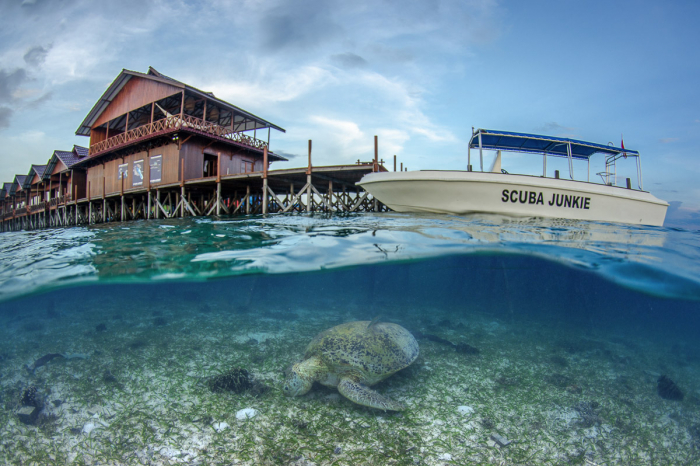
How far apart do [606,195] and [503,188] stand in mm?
4058

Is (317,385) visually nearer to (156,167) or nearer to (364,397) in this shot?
(364,397)

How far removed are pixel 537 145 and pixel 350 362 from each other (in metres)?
11.6

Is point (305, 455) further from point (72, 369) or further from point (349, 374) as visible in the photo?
point (72, 369)

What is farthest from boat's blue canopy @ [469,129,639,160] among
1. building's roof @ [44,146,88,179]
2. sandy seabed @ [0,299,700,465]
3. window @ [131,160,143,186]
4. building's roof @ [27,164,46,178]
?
building's roof @ [27,164,46,178]

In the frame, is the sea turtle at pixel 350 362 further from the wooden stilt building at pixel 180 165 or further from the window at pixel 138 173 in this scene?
the window at pixel 138 173

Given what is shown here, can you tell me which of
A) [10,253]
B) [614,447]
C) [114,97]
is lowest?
[614,447]

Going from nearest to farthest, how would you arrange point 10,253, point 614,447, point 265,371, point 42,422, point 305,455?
point 305,455 → point 614,447 → point 42,422 → point 265,371 → point 10,253

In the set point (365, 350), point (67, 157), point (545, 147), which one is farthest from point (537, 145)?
point (67, 157)

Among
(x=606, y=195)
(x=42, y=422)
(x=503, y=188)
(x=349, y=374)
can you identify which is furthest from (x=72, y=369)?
(x=606, y=195)

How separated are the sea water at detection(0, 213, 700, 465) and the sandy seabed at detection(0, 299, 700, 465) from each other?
0.03 m

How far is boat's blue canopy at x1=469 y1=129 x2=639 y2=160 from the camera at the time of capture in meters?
11.1

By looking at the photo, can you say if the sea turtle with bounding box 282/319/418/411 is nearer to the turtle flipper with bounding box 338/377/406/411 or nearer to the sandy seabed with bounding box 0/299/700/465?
the turtle flipper with bounding box 338/377/406/411

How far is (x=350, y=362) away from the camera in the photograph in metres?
4.79

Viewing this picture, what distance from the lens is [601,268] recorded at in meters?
10.0
